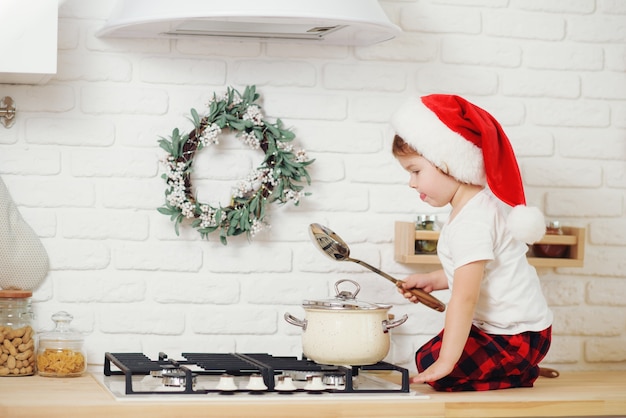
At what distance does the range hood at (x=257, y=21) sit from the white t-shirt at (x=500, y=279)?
473 millimetres

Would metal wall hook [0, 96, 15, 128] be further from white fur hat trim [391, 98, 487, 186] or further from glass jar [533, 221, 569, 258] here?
glass jar [533, 221, 569, 258]

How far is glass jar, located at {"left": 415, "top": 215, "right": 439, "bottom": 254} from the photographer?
8.39 feet

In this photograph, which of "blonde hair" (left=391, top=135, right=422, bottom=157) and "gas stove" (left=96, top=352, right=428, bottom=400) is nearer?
"gas stove" (left=96, top=352, right=428, bottom=400)

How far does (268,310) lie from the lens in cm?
257

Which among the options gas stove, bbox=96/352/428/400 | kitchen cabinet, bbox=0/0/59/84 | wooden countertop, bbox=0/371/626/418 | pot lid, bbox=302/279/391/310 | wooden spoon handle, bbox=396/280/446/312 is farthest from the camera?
wooden spoon handle, bbox=396/280/446/312

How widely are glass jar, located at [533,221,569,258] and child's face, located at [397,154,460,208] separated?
1.44 feet

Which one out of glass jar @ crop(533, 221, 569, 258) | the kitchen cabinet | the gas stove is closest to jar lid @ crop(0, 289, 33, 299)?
the gas stove

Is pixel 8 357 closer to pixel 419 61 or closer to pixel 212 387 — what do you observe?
pixel 212 387

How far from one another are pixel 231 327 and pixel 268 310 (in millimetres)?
108

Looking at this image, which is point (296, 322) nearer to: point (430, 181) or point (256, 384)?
Answer: point (256, 384)

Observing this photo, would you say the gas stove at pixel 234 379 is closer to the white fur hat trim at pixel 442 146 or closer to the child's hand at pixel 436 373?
the child's hand at pixel 436 373

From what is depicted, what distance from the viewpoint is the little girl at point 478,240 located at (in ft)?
7.15

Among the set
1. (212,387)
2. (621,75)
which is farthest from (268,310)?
(621,75)

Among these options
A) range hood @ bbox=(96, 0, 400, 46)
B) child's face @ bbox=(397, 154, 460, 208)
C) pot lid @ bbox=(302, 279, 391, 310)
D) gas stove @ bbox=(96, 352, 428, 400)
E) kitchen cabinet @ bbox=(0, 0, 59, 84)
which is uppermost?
range hood @ bbox=(96, 0, 400, 46)
